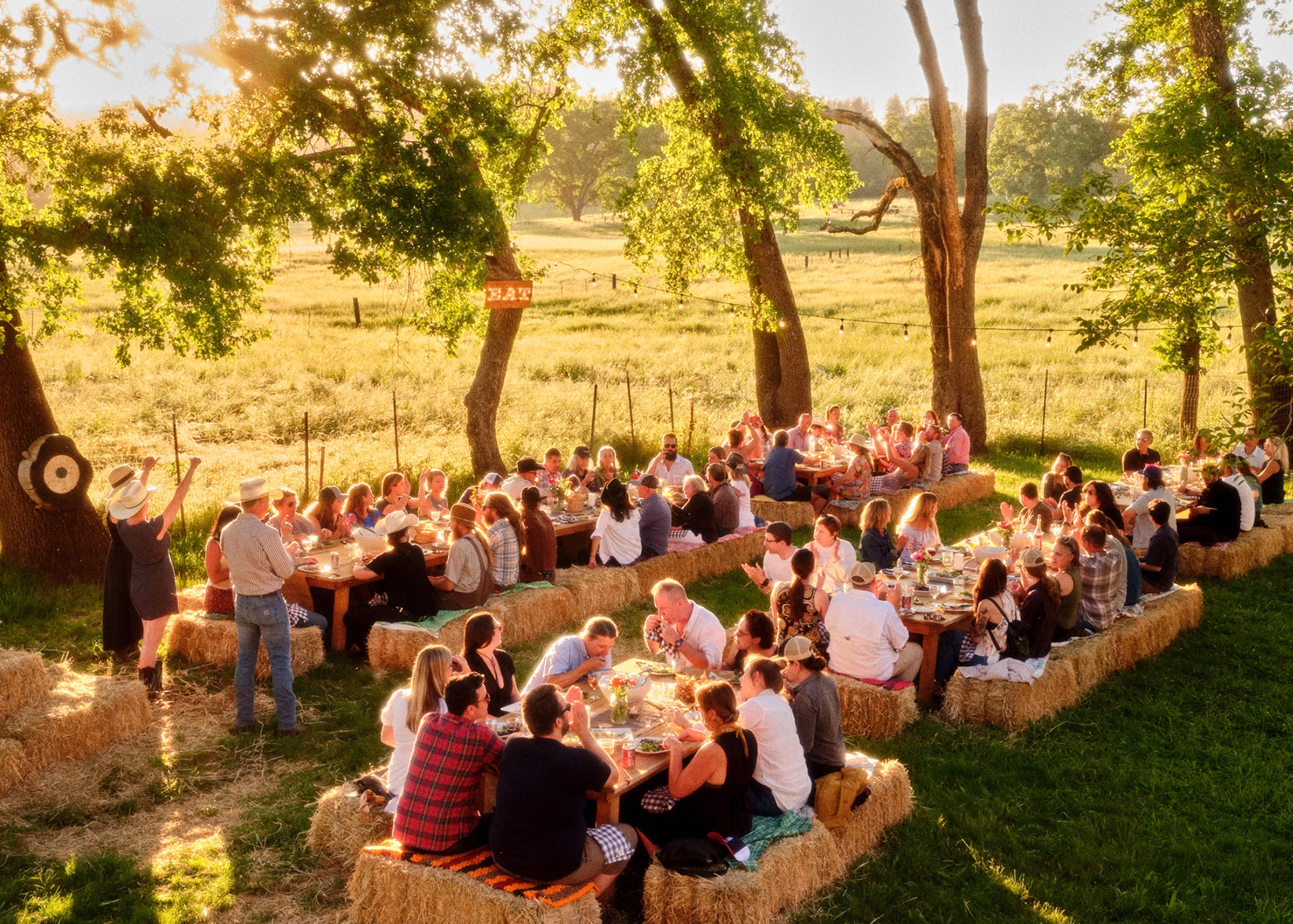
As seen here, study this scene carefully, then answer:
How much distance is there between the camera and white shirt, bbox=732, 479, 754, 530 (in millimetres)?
13469

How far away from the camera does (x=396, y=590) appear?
32.5ft

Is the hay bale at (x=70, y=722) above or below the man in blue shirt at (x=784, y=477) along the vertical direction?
below

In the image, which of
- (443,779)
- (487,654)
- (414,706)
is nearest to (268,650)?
(487,654)

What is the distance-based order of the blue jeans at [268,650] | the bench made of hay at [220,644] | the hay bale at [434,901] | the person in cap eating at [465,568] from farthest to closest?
the person in cap eating at [465,568]
the bench made of hay at [220,644]
the blue jeans at [268,650]
the hay bale at [434,901]

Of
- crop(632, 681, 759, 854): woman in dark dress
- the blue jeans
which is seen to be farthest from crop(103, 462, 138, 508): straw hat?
crop(632, 681, 759, 854): woman in dark dress

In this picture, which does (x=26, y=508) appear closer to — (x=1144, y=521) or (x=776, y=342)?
(x=1144, y=521)

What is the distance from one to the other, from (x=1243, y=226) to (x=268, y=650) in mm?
Result: 10305

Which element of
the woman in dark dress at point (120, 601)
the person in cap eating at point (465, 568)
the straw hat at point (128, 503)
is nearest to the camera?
the straw hat at point (128, 503)

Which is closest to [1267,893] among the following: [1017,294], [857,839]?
[857,839]

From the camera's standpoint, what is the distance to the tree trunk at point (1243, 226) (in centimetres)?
1022

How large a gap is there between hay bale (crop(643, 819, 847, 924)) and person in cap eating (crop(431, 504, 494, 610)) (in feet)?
15.4

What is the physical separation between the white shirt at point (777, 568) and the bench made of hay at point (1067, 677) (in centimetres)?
167

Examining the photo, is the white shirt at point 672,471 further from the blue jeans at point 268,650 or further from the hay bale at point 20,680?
the hay bale at point 20,680

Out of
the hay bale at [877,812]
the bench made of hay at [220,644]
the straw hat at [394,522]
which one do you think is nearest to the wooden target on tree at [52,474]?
the bench made of hay at [220,644]
